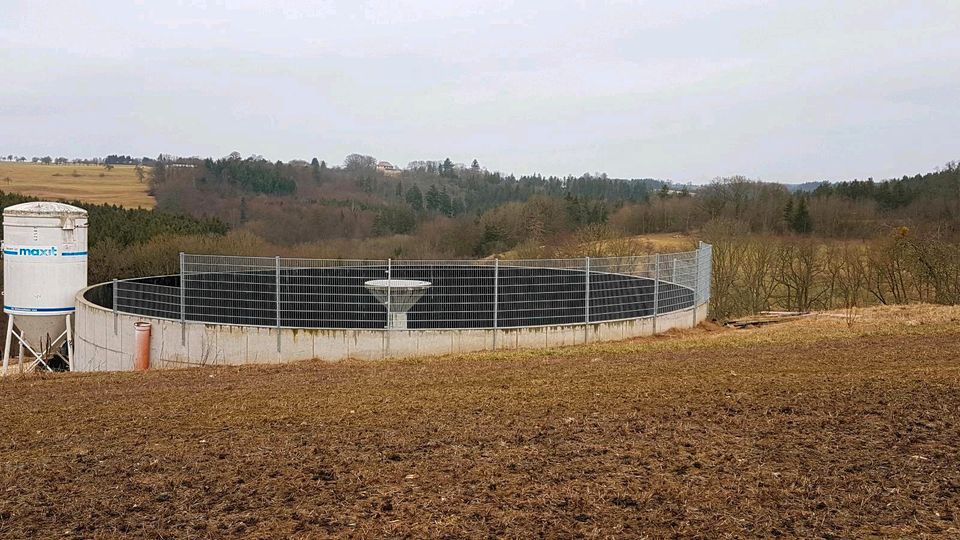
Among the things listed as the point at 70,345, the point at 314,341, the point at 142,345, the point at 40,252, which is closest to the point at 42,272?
the point at 40,252

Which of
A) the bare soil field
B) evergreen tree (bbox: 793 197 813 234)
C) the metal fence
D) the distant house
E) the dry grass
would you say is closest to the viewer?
the bare soil field

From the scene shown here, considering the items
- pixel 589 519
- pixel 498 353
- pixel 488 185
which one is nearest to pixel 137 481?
pixel 589 519

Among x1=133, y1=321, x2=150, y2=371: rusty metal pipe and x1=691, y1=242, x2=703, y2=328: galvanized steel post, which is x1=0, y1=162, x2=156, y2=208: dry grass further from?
x1=691, y1=242, x2=703, y2=328: galvanized steel post

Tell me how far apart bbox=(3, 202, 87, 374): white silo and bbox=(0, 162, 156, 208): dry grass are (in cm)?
4540

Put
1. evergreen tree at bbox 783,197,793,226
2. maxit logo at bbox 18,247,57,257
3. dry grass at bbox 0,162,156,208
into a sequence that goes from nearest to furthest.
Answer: maxit logo at bbox 18,247,57,257 < evergreen tree at bbox 783,197,793,226 < dry grass at bbox 0,162,156,208

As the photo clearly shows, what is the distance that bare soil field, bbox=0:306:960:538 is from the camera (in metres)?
4.77

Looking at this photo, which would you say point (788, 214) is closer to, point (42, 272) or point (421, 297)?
point (421, 297)

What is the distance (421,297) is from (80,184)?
80418 mm

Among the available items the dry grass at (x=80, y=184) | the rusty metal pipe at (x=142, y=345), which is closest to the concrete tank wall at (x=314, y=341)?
the rusty metal pipe at (x=142, y=345)

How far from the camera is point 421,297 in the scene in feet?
56.7

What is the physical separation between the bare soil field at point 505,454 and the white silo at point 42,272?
8.11 meters

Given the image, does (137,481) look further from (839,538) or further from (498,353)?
(498,353)

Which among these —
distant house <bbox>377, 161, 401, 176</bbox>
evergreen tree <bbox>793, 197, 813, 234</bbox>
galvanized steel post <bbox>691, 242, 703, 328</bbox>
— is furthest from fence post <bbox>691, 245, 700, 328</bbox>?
distant house <bbox>377, 161, 401, 176</bbox>

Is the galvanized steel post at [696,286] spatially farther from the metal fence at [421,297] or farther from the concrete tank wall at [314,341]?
the concrete tank wall at [314,341]
